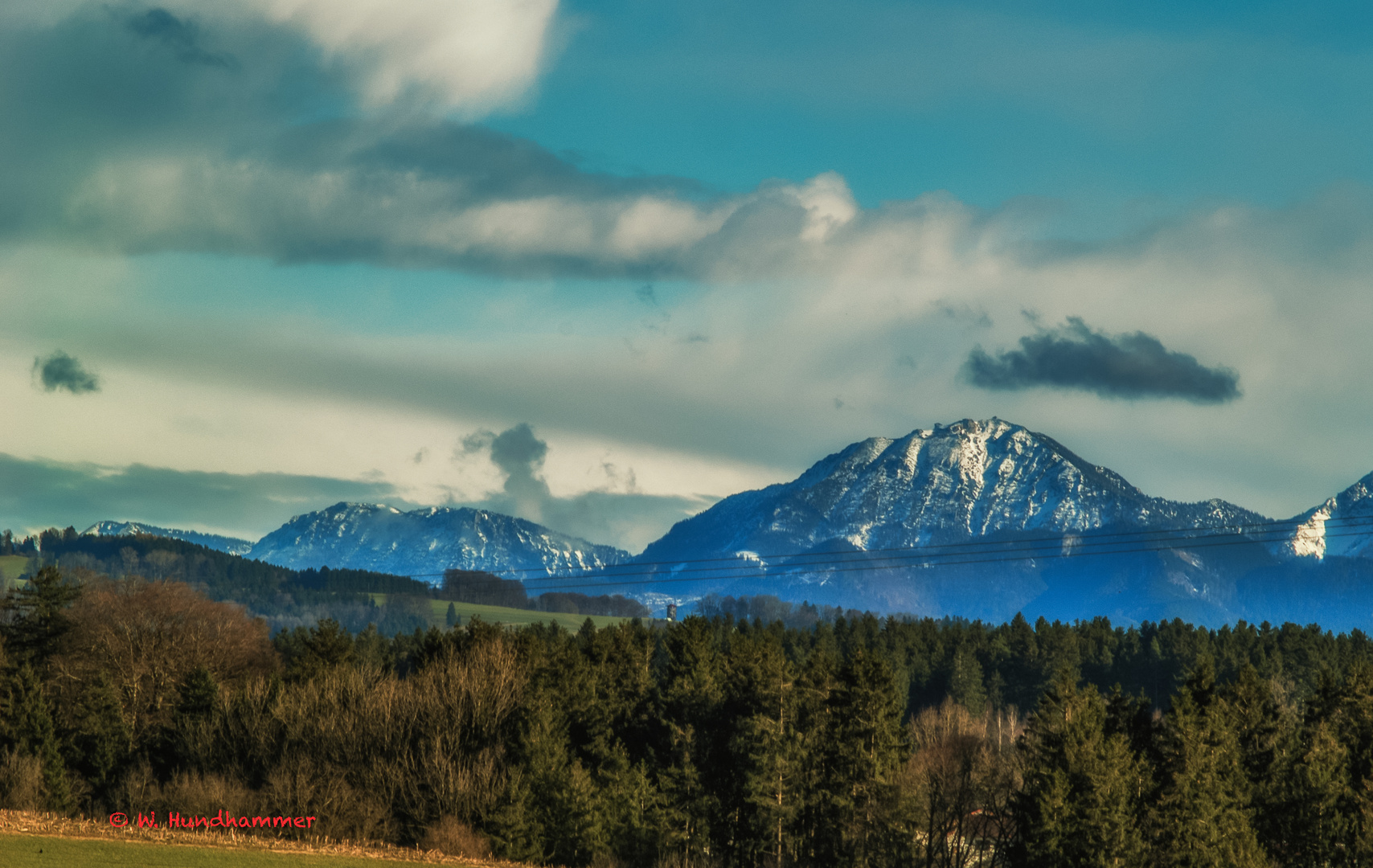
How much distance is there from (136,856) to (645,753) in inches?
1941

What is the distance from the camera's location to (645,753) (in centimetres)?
10406

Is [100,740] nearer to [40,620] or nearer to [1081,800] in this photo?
[40,620]

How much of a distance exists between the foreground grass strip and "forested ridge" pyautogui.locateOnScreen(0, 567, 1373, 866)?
22.6 feet

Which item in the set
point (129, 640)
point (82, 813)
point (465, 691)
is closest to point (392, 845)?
point (465, 691)

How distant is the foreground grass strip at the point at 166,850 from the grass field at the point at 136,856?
37mm

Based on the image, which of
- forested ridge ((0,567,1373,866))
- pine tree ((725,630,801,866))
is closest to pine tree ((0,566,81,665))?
forested ridge ((0,567,1373,866))

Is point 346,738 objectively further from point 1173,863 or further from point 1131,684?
point 1131,684

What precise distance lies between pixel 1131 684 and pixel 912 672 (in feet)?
108

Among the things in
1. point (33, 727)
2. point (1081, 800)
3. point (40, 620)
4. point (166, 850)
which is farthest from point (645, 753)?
point (40, 620)

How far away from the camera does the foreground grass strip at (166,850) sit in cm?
5947

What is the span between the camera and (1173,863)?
7912cm

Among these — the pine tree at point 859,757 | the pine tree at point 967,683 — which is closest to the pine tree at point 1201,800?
the pine tree at point 859,757

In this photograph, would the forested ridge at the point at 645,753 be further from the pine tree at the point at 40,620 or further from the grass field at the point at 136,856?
the grass field at the point at 136,856

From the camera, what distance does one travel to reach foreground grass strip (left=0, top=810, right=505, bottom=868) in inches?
2341
